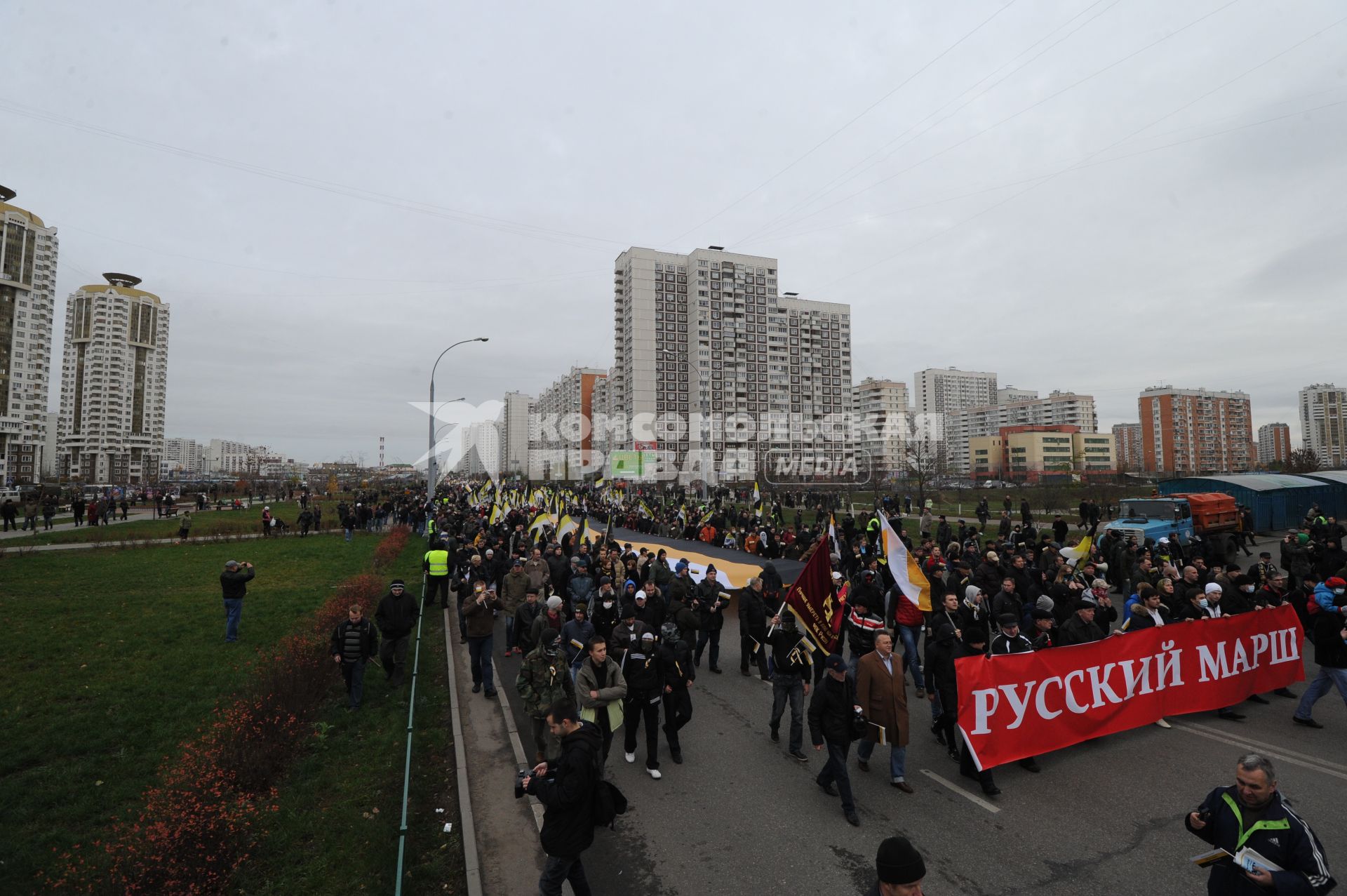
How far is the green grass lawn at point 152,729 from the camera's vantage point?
20.0 feet

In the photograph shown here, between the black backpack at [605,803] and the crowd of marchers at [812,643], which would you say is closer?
the black backpack at [605,803]

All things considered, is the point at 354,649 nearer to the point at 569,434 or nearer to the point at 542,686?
the point at 542,686

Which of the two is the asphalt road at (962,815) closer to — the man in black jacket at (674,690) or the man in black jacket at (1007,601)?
the man in black jacket at (674,690)

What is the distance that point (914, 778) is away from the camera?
7.14 meters

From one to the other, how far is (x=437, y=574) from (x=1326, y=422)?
187027 millimetres

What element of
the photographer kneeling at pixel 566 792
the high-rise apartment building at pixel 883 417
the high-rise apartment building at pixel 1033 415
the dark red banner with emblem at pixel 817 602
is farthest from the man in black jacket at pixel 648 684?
the high-rise apartment building at pixel 1033 415

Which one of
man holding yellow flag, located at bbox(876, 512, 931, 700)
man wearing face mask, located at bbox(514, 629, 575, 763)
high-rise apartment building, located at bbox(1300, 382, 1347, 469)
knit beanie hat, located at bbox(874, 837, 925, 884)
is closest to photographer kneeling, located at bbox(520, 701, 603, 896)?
knit beanie hat, located at bbox(874, 837, 925, 884)

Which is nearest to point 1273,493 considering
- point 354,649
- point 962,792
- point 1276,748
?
point 1276,748

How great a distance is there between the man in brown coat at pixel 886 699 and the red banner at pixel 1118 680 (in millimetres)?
612

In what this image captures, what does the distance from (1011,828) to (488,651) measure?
781 cm

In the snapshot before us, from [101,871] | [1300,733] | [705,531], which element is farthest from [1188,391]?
[101,871]

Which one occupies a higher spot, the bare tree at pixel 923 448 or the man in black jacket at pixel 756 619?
the bare tree at pixel 923 448

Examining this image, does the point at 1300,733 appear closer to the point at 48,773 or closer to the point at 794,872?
the point at 794,872

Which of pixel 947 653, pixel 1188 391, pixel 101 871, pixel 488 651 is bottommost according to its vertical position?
pixel 101 871
